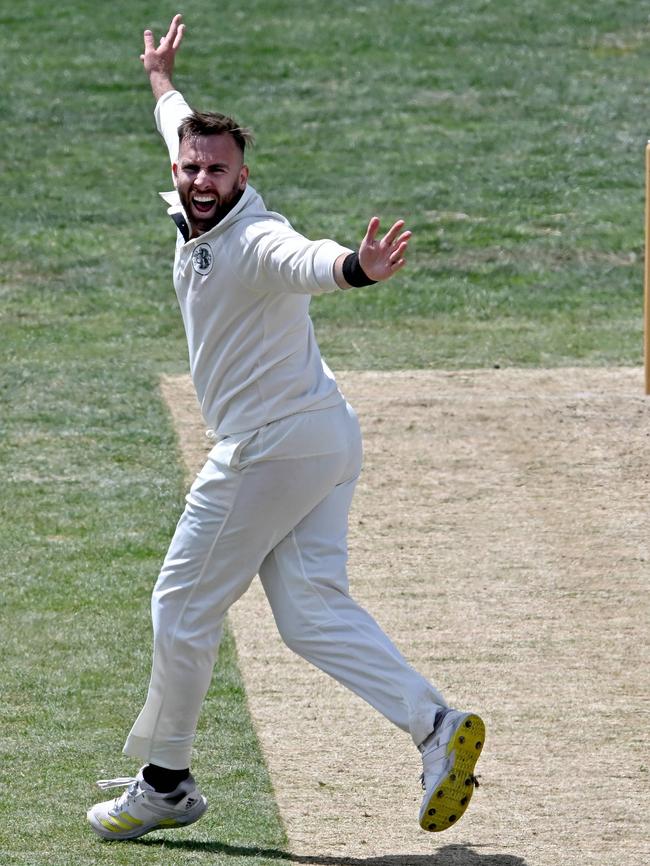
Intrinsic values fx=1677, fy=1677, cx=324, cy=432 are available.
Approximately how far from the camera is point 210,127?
5121 mm

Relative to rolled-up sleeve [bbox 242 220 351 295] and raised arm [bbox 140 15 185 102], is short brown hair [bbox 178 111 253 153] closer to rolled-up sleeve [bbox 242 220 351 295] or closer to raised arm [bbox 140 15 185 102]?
rolled-up sleeve [bbox 242 220 351 295]

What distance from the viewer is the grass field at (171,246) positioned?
252 inches

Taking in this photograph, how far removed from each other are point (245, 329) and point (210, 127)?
2.11 ft

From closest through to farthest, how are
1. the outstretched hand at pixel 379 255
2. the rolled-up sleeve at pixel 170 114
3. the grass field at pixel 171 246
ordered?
the outstretched hand at pixel 379 255 < the rolled-up sleeve at pixel 170 114 < the grass field at pixel 171 246

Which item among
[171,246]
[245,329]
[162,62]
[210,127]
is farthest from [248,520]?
[171,246]

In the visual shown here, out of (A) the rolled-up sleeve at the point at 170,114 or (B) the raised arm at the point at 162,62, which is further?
(B) the raised arm at the point at 162,62

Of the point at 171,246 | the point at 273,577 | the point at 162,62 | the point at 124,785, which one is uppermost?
the point at 162,62

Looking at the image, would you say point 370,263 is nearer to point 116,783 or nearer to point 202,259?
point 202,259

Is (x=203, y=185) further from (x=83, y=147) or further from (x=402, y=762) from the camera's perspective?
(x=83, y=147)

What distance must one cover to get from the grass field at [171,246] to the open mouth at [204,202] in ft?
6.41

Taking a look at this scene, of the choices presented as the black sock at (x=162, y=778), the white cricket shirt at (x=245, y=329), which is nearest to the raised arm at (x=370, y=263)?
the white cricket shirt at (x=245, y=329)

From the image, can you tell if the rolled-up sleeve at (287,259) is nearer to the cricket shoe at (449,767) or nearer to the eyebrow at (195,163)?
the eyebrow at (195,163)

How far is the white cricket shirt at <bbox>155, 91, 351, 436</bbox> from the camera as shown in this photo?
4938mm

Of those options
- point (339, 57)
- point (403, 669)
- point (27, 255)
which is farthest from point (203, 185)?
point (339, 57)
